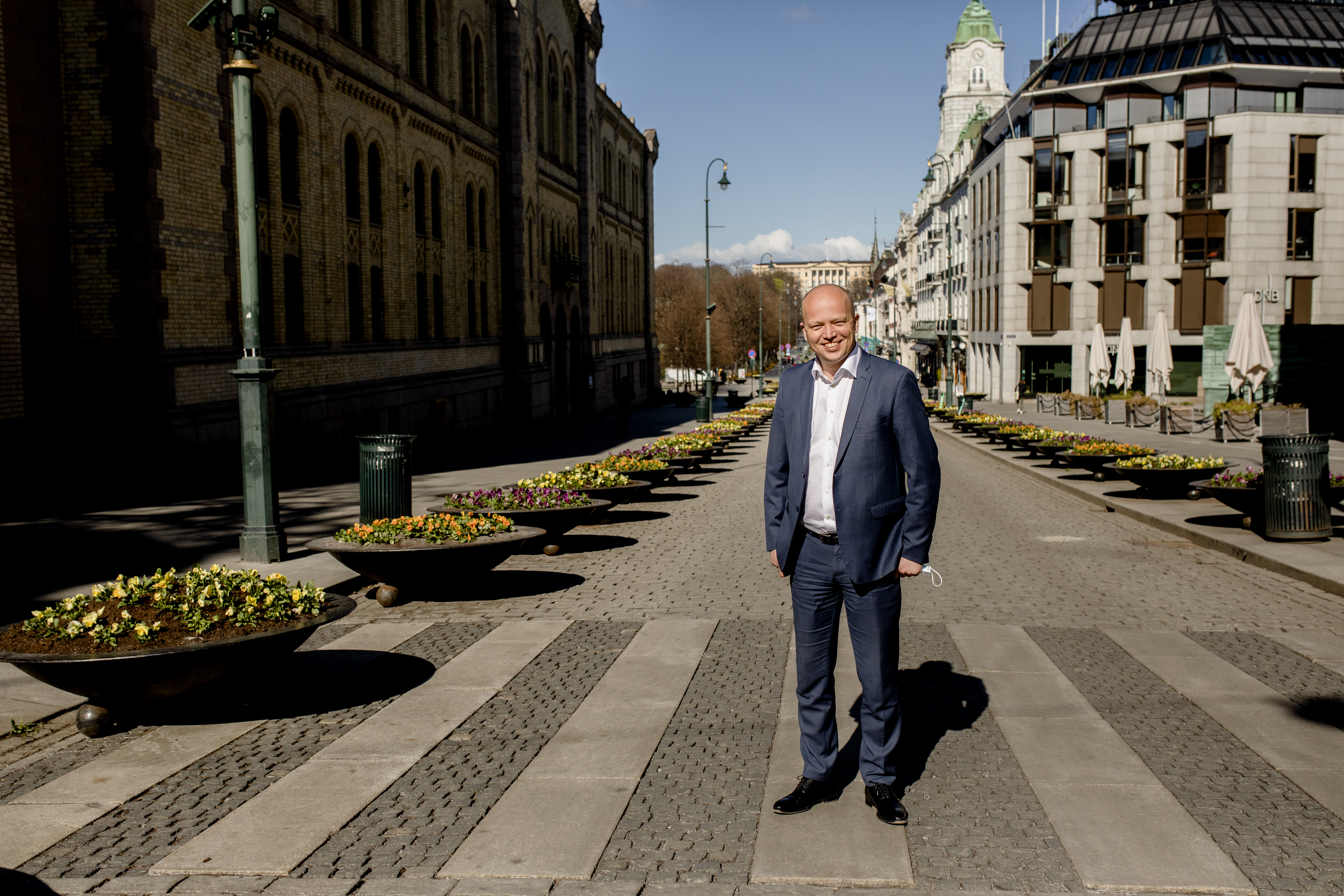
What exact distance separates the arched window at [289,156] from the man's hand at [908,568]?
2224 cm

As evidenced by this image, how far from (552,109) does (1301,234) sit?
3728 cm

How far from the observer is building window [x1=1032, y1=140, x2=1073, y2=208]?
61000mm

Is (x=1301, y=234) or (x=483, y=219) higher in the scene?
(x=1301, y=234)

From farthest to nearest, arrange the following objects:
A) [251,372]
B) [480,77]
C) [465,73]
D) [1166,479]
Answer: [480,77]
[465,73]
[1166,479]
[251,372]

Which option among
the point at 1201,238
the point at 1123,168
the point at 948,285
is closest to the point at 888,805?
the point at 1201,238

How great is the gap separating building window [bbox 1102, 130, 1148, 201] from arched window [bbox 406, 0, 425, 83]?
40.1 metres

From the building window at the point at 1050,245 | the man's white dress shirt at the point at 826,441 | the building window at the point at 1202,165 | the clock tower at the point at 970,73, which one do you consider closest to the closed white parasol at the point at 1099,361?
the building window at the point at 1050,245

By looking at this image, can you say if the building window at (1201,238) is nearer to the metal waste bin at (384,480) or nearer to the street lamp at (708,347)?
the street lamp at (708,347)

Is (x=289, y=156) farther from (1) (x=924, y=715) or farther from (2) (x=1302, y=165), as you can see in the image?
(2) (x=1302, y=165)

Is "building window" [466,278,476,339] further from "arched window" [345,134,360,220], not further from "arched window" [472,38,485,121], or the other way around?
"arched window" [345,134,360,220]

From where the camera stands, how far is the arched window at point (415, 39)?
3284 centimetres

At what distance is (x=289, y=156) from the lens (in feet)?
81.9

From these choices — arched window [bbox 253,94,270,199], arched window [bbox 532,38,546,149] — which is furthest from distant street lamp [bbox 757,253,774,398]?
arched window [bbox 253,94,270,199]

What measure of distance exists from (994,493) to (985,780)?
50.8 feet
